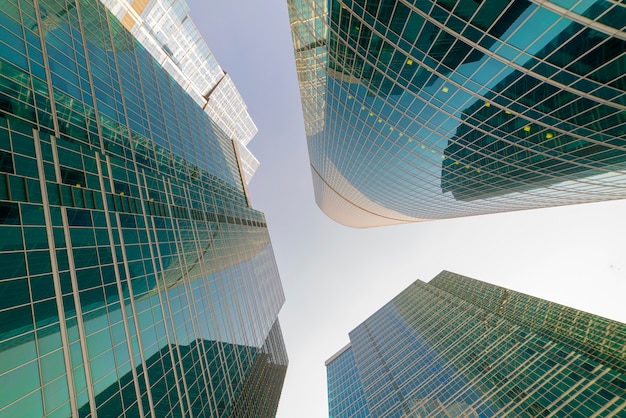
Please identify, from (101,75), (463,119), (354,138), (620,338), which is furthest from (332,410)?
(101,75)

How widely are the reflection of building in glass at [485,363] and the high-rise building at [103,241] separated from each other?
46029 mm

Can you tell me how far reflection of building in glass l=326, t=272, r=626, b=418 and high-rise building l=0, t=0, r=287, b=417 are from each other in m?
46.0

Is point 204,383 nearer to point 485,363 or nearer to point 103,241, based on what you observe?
point 103,241

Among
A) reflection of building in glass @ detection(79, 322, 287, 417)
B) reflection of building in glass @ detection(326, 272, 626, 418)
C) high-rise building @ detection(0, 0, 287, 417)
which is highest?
high-rise building @ detection(0, 0, 287, 417)

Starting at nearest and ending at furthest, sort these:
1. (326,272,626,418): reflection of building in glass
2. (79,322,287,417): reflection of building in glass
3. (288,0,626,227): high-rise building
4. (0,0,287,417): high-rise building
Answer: (0,0,287,417): high-rise building, (288,0,626,227): high-rise building, (79,322,287,417): reflection of building in glass, (326,272,626,418): reflection of building in glass

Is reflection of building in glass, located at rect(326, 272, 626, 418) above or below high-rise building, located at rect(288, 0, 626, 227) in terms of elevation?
below

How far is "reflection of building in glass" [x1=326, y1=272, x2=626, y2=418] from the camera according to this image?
48906 millimetres

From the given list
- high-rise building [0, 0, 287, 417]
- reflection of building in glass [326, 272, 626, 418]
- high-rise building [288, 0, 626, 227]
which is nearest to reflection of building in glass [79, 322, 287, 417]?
high-rise building [0, 0, 287, 417]

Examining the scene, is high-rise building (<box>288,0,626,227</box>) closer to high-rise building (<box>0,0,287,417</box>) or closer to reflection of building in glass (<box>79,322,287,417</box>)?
high-rise building (<box>0,0,287,417</box>)

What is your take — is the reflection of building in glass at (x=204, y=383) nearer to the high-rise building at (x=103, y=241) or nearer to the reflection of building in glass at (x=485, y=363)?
the high-rise building at (x=103, y=241)

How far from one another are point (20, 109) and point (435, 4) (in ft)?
97.0

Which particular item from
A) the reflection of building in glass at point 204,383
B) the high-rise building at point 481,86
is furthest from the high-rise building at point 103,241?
the high-rise building at point 481,86

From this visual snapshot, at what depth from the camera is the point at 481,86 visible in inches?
1011

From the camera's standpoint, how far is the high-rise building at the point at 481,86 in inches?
726
